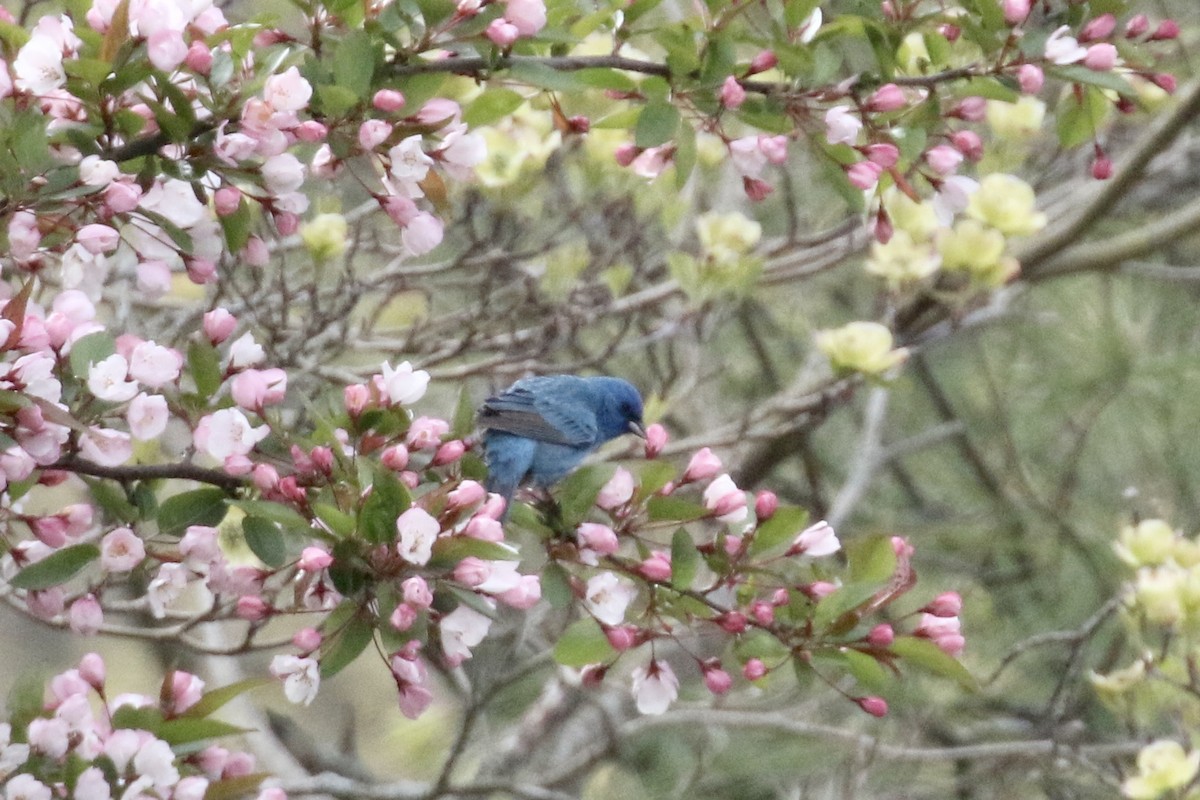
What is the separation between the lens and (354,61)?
2.03 metres

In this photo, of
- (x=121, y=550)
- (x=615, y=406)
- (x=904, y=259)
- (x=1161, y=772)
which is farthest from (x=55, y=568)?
(x=904, y=259)

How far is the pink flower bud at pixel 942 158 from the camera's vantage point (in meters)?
2.50

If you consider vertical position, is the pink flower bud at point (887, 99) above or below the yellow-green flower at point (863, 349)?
above

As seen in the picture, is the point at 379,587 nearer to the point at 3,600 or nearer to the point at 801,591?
the point at 801,591

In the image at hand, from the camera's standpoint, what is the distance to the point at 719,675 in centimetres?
220

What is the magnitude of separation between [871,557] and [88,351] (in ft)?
3.50

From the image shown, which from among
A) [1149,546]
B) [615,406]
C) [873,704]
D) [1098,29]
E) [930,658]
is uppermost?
[1098,29]

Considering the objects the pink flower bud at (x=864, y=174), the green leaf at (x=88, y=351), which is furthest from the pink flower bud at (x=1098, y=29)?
the green leaf at (x=88, y=351)

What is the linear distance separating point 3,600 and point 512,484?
99 cm

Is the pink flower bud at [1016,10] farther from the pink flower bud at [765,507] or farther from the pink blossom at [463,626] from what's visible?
the pink blossom at [463,626]

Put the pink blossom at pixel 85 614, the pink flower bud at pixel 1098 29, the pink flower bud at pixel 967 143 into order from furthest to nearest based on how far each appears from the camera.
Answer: the pink flower bud at pixel 967 143, the pink flower bud at pixel 1098 29, the pink blossom at pixel 85 614

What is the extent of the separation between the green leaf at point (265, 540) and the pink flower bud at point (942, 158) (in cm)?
123

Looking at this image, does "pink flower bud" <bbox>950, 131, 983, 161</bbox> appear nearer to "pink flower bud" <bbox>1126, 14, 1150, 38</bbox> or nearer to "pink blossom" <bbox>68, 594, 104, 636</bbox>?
"pink flower bud" <bbox>1126, 14, 1150, 38</bbox>

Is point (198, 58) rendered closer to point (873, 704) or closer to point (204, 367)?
point (204, 367)
